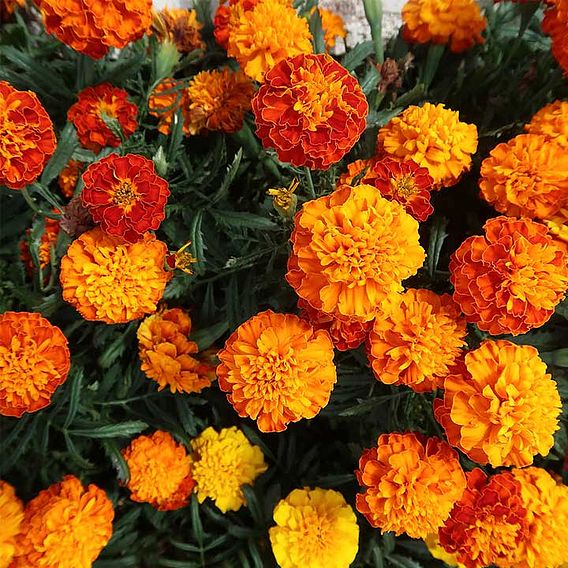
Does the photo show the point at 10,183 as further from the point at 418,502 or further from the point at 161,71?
the point at 418,502

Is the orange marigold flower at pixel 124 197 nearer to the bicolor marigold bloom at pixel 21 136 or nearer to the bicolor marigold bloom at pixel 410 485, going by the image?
the bicolor marigold bloom at pixel 21 136

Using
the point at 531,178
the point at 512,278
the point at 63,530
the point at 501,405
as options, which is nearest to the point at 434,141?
the point at 531,178

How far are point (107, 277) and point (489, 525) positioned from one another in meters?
0.58

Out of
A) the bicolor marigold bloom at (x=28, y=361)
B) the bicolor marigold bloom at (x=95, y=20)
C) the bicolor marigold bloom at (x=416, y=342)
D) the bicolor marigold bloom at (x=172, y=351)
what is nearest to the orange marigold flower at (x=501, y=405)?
the bicolor marigold bloom at (x=416, y=342)

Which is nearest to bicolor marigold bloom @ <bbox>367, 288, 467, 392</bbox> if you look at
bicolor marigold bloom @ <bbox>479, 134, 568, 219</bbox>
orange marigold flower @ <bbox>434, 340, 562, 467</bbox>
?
orange marigold flower @ <bbox>434, 340, 562, 467</bbox>

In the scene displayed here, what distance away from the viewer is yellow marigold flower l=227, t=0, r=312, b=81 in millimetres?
719

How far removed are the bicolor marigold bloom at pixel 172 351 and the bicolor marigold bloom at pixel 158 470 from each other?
0.36 ft

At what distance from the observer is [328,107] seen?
1.95 feet

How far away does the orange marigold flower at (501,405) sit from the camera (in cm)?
59

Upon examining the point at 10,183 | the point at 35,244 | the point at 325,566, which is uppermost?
the point at 10,183

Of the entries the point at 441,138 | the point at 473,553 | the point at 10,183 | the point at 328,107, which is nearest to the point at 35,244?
the point at 10,183

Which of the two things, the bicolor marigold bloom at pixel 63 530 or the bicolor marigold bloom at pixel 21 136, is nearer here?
the bicolor marigold bloom at pixel 21 136

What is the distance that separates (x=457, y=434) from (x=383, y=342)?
0.13 m

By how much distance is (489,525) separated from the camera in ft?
2.23
